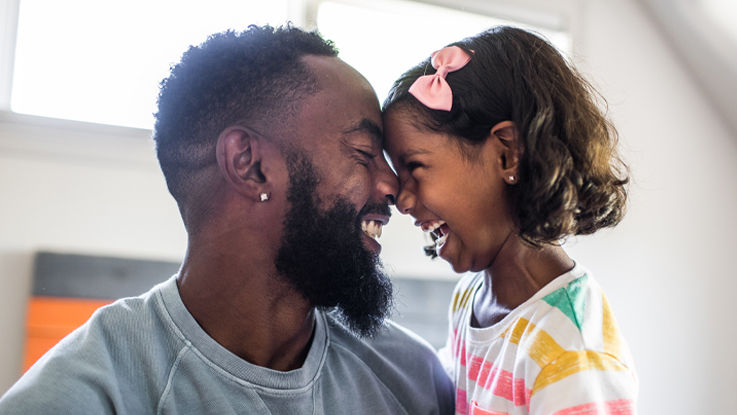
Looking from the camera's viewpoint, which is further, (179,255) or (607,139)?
(179,255)

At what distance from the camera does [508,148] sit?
1551 mm

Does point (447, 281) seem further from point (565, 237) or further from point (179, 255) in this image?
point (565, 237)

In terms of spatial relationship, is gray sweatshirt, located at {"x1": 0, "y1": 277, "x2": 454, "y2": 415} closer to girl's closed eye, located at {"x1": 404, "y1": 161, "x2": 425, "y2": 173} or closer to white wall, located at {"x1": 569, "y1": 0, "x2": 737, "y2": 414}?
girl's closed eye, located at {"x1": 404, "y1": 161, "x2": 425, "y2": 173}

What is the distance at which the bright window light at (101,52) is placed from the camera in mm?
2625

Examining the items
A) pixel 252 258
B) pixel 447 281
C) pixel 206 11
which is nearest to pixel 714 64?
pixel 447 281

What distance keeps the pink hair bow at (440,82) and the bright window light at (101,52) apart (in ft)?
4.31

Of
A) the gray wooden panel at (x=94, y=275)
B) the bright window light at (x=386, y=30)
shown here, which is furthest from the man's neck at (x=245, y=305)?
the bright window light at (x=386, y=30)

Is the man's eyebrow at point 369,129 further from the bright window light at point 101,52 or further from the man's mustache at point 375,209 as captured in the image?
the bright window light at point 101,52

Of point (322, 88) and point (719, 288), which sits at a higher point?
point (322, 88)

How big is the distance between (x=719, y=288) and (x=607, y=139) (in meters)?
2.21

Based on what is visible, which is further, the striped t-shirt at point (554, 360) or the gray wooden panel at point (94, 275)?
the gray wooden panel at point (94, 275)

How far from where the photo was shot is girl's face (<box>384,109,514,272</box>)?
60.9 inches

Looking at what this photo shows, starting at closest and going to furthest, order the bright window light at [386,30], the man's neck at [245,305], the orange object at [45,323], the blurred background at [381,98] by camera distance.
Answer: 1. the man's neck at [245,305]
2. the orange object at [45,323]
3. the blurred background at [381,98]
4. the bright window light at [386,30]

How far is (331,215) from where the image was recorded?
1.44 meters
